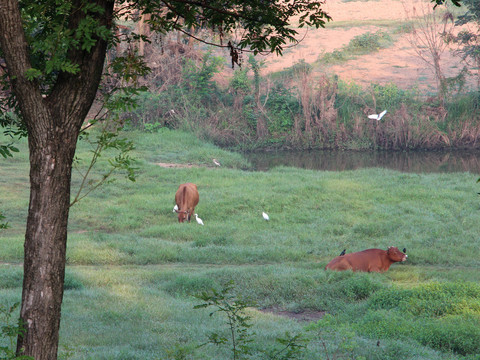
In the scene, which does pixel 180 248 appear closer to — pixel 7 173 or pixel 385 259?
pixel 385 259

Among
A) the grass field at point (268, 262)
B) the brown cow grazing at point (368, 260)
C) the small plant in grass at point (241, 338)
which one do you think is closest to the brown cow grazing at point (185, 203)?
the grass field at point (268, 262)

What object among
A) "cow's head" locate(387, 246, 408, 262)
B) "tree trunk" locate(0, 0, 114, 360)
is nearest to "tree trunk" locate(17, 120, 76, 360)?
"tree trunk" locate(0, 0, 114, 360)

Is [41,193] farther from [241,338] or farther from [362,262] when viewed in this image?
[362,262]

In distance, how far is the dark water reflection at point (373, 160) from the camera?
2492 cm

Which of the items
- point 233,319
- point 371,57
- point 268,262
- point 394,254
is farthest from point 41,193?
point 371,57

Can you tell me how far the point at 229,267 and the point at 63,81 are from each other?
7.04 m

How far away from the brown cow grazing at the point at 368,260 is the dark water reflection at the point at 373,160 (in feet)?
46.0

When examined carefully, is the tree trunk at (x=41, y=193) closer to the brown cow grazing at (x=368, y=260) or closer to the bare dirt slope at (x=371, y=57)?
the brown cow grazing at (x=368, y=260)

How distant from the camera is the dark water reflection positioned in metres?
24.9

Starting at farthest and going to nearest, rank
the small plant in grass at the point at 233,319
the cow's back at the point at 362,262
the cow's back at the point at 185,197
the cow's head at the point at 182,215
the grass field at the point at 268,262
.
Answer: the cow's back at the point at 185,197 → the cow's head at the point at 182,215 → the cow's back at the point at 362,262 → the grass field at the point at 268,262 → the small plant in grass at the point at 233,319

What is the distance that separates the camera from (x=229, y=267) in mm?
10805

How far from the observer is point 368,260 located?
35.2 ft

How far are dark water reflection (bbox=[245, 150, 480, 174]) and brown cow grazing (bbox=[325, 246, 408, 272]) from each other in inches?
552

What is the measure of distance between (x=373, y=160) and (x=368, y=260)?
16196mm
